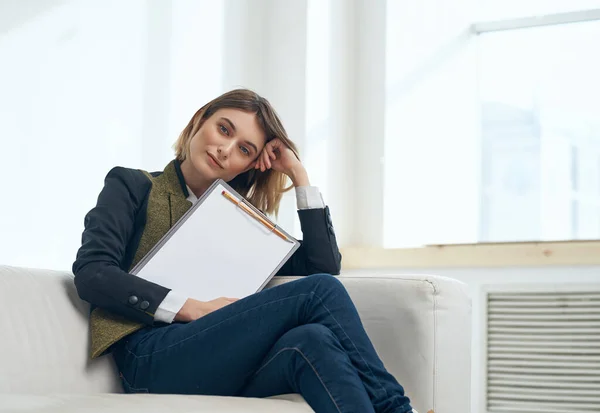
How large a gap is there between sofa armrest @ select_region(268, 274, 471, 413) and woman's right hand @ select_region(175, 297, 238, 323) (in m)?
0.31

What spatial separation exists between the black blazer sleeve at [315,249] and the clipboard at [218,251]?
0.07 m

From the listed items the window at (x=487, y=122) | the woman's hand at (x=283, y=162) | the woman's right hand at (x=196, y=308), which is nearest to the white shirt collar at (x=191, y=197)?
the woman's hand at (x=283, y=162)

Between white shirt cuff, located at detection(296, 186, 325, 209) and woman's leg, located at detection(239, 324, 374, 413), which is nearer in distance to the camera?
woman's leg, located at detection(239, 324, 374, 413)

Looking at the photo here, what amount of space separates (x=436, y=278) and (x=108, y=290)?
26.0 inches

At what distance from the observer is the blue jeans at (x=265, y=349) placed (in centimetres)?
131

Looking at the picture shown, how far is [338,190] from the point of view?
3.12 metres

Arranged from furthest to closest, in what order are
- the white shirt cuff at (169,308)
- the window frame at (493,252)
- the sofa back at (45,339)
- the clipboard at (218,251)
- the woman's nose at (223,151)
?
the window frame at (493,252), the woman's nose at (223,151), the clipboard at (218,251), the white shirt cuff at (169,308), the sofa back at (45,339)

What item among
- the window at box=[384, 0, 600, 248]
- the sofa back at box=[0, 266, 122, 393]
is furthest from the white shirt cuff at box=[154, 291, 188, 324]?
the window at box=[384, 0, 600, 248]

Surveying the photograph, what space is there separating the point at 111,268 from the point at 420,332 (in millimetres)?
620

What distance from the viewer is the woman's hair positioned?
1833 millimetres

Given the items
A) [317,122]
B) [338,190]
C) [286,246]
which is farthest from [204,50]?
[286,246]

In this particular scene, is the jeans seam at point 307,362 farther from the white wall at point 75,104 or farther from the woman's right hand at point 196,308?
the white wall at point 75,104

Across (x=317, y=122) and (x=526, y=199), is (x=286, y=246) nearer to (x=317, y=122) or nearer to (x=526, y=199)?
(x=317, y=122)

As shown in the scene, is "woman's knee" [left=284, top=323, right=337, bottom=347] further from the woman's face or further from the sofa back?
the woman's face
